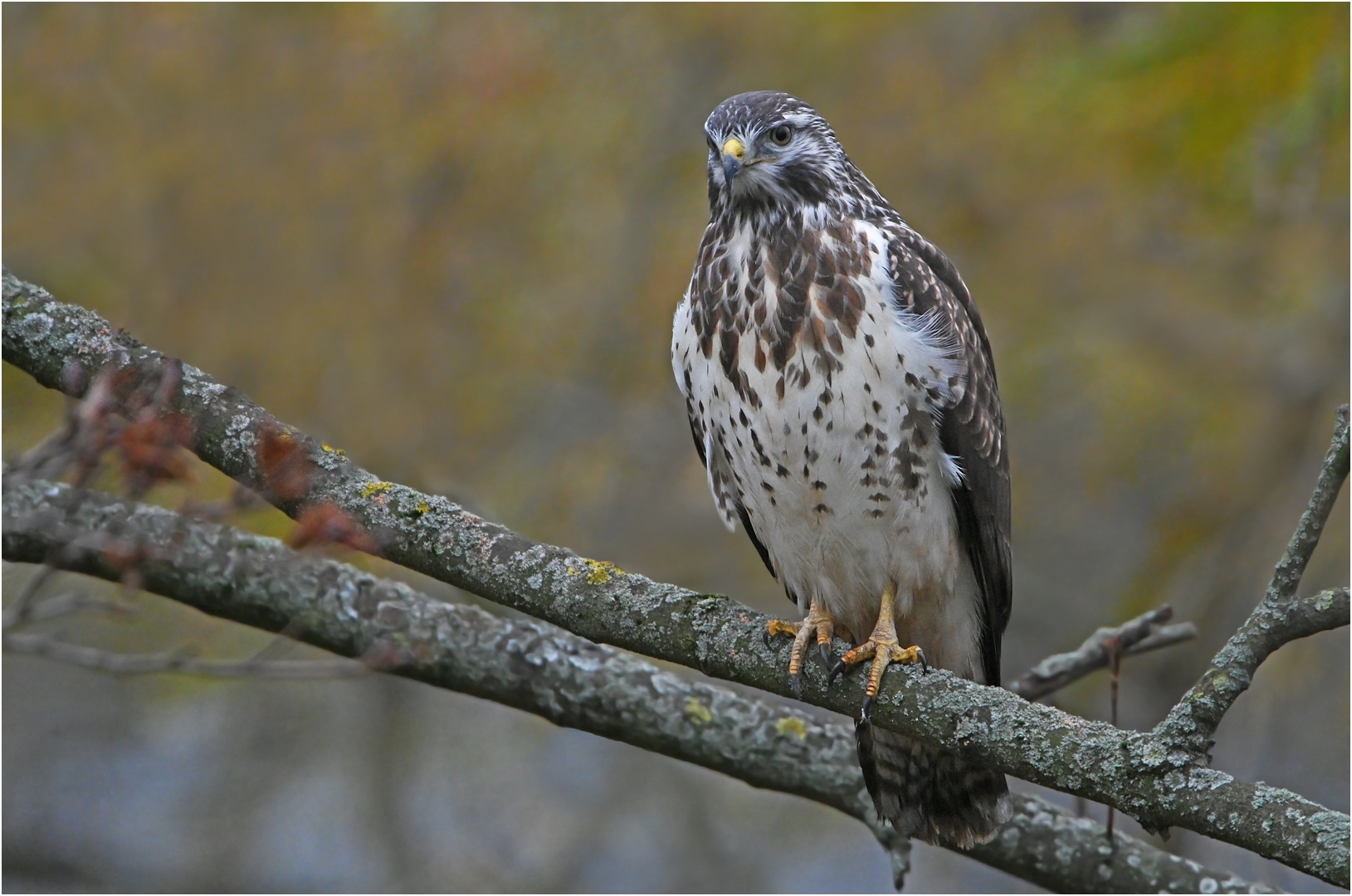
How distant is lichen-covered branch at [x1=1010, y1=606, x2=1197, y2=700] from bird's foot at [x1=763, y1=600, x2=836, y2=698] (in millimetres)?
682

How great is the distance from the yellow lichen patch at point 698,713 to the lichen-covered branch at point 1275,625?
62.9 inches

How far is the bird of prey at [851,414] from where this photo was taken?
12.1 ft

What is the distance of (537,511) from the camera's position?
6.36 m

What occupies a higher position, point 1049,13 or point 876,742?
point 1049,13

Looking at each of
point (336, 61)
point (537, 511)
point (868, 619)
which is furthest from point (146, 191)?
point (868, 619)

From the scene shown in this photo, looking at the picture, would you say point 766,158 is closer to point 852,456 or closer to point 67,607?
A: point 852,456

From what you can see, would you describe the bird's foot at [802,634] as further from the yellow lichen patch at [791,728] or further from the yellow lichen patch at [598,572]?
the yellow lichen patch at [598,572]

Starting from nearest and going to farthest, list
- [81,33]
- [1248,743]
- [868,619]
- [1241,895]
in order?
[1241,895]
[868,619]
[1248,743]
[81,33]

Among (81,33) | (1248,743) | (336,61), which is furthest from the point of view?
(336,61)

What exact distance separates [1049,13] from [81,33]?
5.17m

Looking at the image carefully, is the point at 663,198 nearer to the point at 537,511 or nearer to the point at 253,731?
the point at 537,511

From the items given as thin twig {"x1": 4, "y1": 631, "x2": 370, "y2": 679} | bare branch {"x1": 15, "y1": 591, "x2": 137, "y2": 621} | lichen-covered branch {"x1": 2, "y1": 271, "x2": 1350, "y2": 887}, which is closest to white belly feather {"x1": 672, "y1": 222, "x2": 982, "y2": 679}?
lichen-covered branch {"x1": 2, "y1": 271, "x2": 1350, "y2": 887}

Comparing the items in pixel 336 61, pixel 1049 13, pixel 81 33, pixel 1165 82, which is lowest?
pixel 81 33

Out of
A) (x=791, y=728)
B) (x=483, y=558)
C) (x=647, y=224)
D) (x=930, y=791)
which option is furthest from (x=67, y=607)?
(x=647, y=224)
